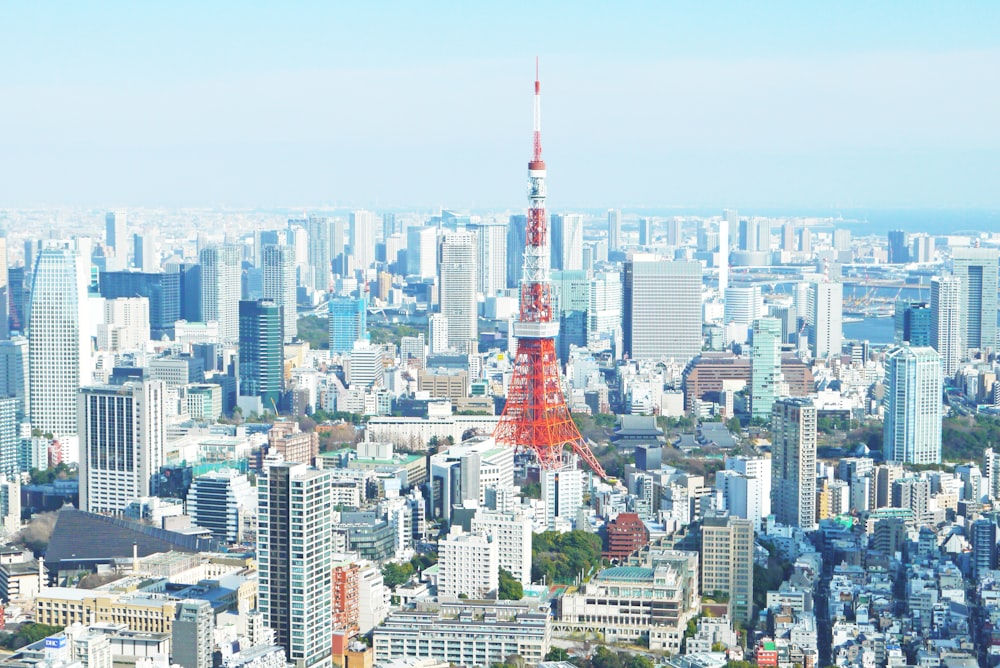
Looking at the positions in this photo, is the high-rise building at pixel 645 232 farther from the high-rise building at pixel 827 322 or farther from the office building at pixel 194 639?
the office building at pixel 194 639

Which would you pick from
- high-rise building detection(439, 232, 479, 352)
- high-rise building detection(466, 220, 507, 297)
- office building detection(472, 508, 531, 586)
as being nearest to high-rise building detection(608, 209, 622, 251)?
high-rise building detection(466, 220, 507, 297)

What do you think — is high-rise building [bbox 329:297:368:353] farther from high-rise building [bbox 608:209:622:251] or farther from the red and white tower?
high-rise building [bbox 608:209:622:251]

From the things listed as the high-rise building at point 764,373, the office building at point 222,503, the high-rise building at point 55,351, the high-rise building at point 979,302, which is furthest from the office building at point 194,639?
the high-rise building at point 979,302

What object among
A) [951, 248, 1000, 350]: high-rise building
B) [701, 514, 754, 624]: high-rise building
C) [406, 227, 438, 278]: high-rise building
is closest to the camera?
[701, 514, 754, 624]: high-rise building


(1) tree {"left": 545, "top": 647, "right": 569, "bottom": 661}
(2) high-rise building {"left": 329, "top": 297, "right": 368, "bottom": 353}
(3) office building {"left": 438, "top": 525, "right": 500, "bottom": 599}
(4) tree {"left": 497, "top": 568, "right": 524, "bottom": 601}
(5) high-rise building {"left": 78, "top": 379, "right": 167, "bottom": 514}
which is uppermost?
(2) high-rise building {"left": 329, "top": 297, "right": 368, "bottom": 353}

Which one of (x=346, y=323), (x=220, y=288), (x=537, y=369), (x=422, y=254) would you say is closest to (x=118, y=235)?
(x=220, y=288)

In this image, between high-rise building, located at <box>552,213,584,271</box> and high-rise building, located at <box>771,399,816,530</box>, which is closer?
high-rise building, located at <box>771,399,816,530</box>

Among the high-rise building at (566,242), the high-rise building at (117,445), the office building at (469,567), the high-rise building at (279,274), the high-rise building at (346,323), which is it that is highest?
the high-rise building at (566,242)
